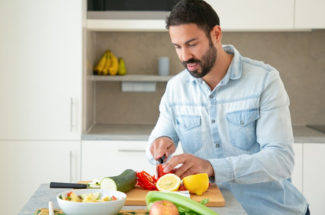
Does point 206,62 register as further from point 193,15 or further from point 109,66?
point 109,66

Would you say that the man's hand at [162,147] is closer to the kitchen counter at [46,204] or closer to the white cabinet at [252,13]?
the kitchen counter at [46,204]

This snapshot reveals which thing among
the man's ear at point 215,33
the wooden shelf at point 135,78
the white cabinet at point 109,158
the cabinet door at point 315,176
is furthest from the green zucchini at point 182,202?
the wooden shelf at point 135,78

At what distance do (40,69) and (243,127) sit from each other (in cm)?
162

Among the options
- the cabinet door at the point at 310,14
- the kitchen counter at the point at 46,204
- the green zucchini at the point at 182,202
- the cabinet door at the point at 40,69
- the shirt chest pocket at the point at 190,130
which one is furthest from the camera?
the cabinet door at the point at 310,14

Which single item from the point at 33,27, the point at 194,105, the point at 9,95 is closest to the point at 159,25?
the point at 33,27

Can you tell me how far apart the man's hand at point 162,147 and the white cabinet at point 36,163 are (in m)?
1.32

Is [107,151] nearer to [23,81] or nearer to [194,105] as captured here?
[23,81]

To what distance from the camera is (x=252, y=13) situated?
10.9 ft

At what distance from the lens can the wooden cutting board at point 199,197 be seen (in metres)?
1.64

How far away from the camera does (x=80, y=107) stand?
3.22m

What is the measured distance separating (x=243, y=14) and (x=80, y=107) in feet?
3.74

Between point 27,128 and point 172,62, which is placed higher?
point 172,62

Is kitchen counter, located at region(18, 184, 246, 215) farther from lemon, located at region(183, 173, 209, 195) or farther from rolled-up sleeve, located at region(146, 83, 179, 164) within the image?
rolled-up sleeve, located at region(146, 83, 179, 164)

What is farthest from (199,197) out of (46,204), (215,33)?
(215,33)
